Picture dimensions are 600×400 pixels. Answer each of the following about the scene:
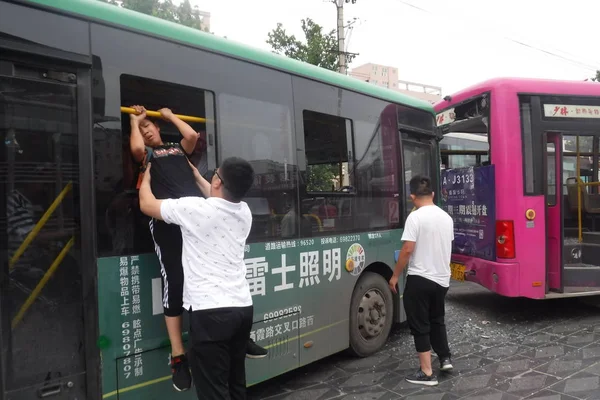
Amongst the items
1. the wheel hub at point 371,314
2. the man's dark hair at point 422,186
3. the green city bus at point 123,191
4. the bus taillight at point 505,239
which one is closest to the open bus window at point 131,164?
the green city bus at point 123,191

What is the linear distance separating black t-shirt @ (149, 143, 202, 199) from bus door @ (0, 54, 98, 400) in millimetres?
385

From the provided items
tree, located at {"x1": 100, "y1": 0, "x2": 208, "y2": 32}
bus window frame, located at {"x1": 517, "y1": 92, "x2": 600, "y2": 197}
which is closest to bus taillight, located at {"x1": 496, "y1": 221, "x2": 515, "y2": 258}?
bus window frame, located at {"x1": 517, "y1": 92, "x2": 600, "y2": 197}

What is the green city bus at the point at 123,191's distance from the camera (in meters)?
2.27

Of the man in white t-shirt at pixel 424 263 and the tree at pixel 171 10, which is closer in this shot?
the man in white t-shirt at pixel 424 263

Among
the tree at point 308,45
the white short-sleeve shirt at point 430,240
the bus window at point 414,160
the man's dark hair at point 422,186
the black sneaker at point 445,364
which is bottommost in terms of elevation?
the black sneaker at point 445,364

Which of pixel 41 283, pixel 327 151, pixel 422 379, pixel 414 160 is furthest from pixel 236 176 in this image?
pixel 414 160

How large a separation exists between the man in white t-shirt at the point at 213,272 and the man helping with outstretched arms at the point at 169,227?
0.68ft

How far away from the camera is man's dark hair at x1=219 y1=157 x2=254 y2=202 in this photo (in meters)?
2.39

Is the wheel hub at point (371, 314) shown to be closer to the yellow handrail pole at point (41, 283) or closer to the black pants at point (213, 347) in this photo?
the black pants at point (213, 347)

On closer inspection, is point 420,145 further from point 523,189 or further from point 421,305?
point 421,305

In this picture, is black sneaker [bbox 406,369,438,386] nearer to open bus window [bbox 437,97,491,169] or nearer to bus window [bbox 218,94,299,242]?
bus window [bbox 218,94,299,242]

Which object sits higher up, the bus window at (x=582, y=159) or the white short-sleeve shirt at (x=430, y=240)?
the bus window at (x=582, y=159)

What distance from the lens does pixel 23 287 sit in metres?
2.26

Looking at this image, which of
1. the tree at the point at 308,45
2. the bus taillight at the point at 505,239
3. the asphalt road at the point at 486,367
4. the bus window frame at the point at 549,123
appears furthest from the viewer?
the tree at the point at 308,45
